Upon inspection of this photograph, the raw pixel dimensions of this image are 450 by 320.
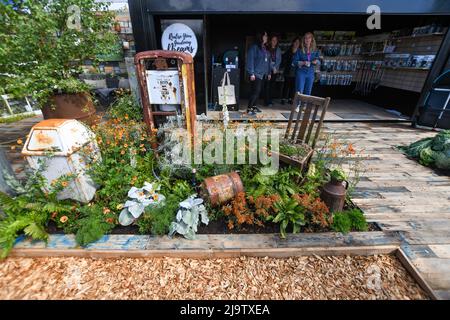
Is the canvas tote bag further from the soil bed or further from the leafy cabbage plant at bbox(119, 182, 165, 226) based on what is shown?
the soil bed

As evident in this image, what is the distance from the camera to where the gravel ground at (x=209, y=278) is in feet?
6.23

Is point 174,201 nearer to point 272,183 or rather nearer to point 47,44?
point 272,183

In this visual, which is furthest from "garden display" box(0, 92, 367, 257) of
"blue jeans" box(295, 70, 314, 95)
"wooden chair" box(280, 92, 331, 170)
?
"blue jeans" box(295, 70, 314, 95)

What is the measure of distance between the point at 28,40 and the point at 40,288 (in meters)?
3.59

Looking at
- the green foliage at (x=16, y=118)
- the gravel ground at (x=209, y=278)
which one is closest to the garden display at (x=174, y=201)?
the gravel ground at (x=209, y=278)

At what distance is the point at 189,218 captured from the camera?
233 centimetres

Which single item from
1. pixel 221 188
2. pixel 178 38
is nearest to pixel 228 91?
pixel 178 38

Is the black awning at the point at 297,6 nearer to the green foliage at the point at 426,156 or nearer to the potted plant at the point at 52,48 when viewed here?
the potted plant at the point at 52,48

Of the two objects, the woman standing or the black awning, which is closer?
the black awning

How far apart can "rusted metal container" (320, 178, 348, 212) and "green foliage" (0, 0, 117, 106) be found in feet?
13.2

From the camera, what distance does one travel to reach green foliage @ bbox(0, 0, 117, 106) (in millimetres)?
3029

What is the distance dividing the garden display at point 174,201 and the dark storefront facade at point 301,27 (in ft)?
10.0

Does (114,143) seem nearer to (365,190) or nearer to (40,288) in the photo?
(40,288)
